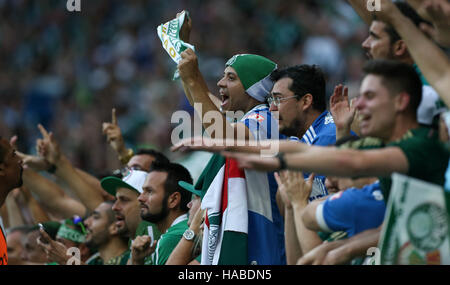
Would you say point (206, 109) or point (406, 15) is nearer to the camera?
point (406, 15)

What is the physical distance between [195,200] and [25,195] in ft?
12.0

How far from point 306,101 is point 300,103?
0.05 metres

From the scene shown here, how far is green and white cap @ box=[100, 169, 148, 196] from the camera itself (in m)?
7.71

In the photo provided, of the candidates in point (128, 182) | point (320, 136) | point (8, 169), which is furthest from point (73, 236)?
point (320, 136)

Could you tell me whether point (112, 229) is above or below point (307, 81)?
below

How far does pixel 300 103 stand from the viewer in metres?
6.09

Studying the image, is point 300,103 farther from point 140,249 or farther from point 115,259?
point 115,259

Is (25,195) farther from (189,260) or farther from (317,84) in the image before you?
(317,84)

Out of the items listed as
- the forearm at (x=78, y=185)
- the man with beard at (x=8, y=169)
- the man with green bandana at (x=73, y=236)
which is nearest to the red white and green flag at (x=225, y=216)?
the man with beard at (x=8, y=169)

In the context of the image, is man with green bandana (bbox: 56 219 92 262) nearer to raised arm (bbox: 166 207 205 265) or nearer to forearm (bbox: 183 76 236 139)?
raised arm (bbox: 166 207 205 265)

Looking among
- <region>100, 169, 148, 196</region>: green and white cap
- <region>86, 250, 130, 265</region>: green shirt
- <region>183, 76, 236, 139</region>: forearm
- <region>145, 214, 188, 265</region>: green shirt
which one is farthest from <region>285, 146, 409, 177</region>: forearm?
<region>86, 250, 130, 265</region>: green shirt

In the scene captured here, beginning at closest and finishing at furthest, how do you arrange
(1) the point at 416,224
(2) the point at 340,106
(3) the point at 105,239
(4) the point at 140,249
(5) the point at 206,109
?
(1) the point at 416,224, (2) the point at 340,106, (5) the point at 206,109, (4) the point at 140,249, (3) the point at 105,239

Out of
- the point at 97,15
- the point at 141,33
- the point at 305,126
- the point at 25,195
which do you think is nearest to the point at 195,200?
the point at 305,126

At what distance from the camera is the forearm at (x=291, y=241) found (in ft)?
16.2
